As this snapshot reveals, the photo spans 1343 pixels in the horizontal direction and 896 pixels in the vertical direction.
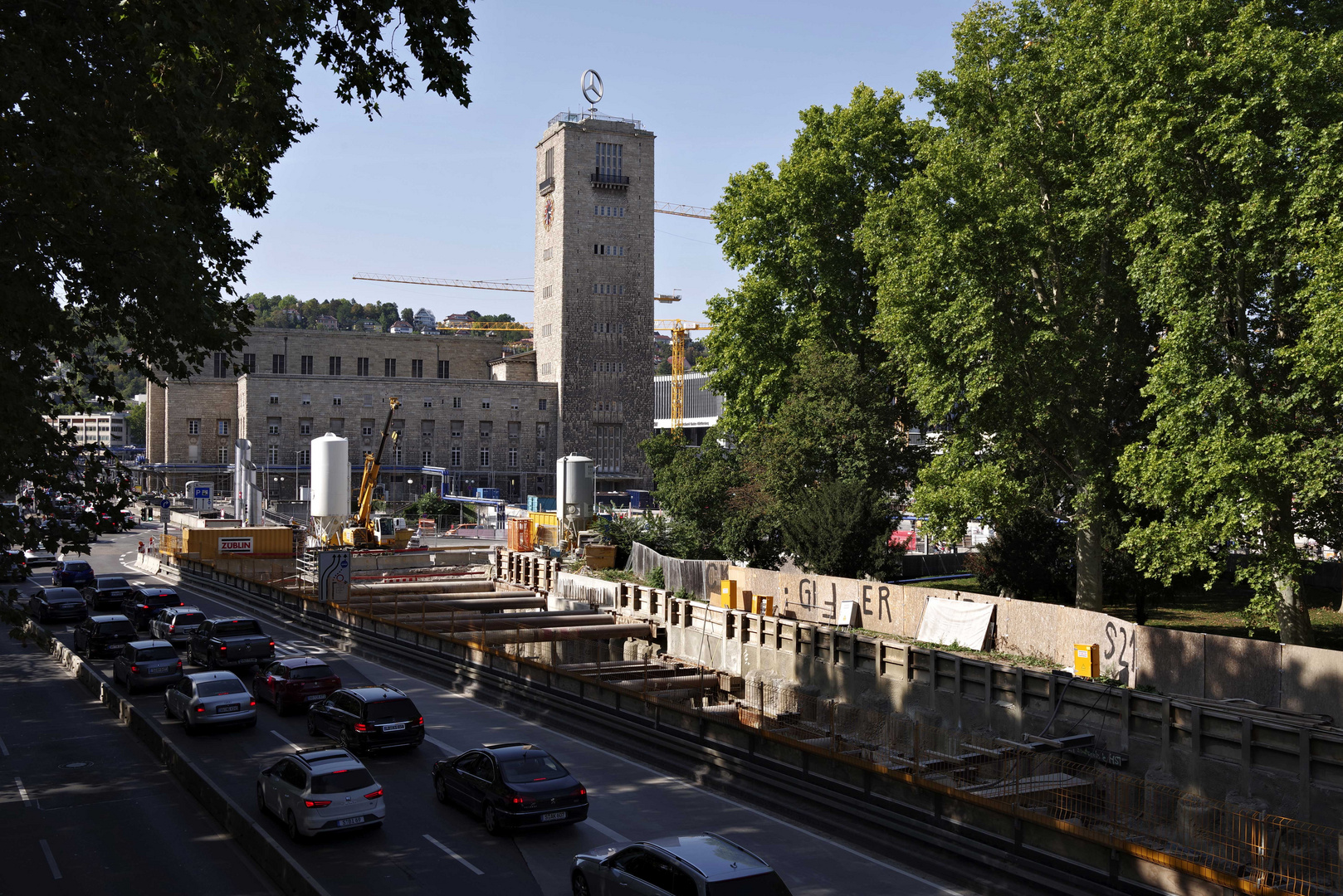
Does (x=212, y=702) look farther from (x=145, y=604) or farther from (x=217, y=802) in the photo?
(x=145, y=604)

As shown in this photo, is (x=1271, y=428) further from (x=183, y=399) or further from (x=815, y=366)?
(x=183, y=399)

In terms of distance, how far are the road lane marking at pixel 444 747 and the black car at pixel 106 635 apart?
649 inches

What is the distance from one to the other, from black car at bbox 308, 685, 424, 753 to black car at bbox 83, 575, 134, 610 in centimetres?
2496

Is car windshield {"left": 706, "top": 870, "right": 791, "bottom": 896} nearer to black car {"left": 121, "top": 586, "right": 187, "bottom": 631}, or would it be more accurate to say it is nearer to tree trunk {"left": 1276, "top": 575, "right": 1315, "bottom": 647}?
tree trunk {"left": 1276, "top": 575, "right": 1315, "bottom": 647}

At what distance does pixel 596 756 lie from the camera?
74.8 ft

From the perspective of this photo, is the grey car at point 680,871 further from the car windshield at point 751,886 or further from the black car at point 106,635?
the black car at point 106,635

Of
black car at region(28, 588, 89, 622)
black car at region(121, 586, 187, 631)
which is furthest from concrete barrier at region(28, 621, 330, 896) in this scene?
black car at region(28, 588, 89, 622)

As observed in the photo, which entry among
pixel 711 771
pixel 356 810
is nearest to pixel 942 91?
pixel 711 771

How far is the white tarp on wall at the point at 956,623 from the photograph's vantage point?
104 ft

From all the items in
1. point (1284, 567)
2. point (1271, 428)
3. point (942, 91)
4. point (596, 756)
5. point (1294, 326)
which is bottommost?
point (596, 756)

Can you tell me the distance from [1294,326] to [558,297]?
3571 inches

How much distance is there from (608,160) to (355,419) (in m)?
38.4

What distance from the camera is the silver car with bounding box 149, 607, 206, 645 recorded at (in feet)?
118

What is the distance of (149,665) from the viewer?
96.3 feet
